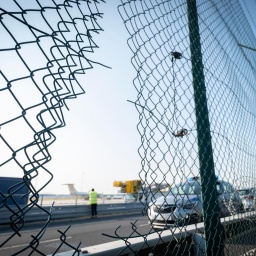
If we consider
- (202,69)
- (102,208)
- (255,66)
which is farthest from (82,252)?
(102,208)

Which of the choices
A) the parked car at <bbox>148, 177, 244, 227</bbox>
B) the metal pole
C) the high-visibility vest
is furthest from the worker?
the metal pole

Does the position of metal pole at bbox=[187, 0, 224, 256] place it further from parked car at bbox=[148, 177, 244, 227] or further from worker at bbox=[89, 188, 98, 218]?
worker at bbox=[89, 188, 98, 218]

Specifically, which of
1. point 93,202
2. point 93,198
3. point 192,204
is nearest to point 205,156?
→ point 192,204

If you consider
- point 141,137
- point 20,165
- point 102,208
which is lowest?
point 102,208

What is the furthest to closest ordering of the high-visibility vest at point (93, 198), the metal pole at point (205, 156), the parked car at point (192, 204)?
1. the high-visibility vest at point (93, 198)
2. the metal pole at point (205, 156)
3. the parked car at point (192, 204)

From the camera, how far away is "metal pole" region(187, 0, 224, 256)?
2.05 m

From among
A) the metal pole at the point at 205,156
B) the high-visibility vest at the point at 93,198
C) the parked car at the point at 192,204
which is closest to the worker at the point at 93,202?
the high-visibility vest at the point at 93,198

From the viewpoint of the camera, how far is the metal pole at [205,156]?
205 centimetres

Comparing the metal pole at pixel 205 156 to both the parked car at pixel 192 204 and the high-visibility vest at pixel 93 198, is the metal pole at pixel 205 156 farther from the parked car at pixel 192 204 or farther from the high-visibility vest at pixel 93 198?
the high-visibility vest at pixel 93 198

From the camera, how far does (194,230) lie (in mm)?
2156

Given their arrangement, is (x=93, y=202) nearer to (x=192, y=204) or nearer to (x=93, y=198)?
(x=93, y=198)

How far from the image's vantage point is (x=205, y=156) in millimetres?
2215

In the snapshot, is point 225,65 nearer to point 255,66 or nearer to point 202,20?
point 202,20

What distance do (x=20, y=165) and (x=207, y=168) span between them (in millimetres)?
1800
